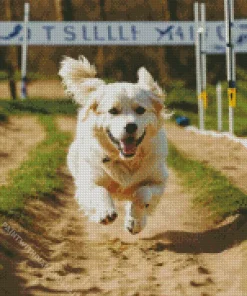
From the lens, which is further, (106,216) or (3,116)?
(3,116)

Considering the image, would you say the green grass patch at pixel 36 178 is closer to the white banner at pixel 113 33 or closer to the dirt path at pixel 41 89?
the white banner at pixel 113 33

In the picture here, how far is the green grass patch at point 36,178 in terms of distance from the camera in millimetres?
6086

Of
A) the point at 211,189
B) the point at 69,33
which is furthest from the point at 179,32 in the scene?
the point at 211,189

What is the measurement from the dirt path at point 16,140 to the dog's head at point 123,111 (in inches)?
99.1

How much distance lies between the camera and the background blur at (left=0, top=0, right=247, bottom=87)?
23125mm

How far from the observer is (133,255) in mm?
5004

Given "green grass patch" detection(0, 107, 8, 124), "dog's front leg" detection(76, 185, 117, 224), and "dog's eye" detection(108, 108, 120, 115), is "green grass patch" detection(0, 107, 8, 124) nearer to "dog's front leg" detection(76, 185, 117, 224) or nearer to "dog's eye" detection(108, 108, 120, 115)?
"dog's front leg" detection(76, 185, 117, 224)

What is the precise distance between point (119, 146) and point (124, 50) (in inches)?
775

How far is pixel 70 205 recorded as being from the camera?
23.2 feet

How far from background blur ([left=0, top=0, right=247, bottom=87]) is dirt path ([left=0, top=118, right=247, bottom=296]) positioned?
16997mm

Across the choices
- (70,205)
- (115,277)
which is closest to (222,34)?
(70,205)

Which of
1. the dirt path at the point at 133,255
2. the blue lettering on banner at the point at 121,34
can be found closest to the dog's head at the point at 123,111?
the dirt path at the point at 133,255

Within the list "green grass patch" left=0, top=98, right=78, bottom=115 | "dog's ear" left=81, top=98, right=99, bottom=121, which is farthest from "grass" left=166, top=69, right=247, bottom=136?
"dog's ear" left=81, top=98, right=99, bottom=121

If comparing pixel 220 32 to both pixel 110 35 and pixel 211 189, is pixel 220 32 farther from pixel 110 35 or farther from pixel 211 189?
pixel 211 189
